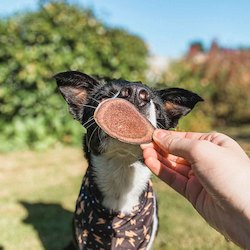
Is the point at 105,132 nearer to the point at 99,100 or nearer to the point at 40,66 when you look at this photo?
the point at 99,100

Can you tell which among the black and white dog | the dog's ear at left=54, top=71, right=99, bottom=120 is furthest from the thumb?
the dog's ear at left=54, top=71, right=99, bottom=120

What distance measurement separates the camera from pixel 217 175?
2.27 m

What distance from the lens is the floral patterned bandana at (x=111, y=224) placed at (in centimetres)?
379

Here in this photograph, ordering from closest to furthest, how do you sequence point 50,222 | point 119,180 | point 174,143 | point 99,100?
point 174,143 < point 99,100 < point 119,180 < point 50,222

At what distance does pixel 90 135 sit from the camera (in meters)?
3.54

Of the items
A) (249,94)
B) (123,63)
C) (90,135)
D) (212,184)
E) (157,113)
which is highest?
(212,184)

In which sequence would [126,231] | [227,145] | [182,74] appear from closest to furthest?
[227,145], [126,231], [182,74]

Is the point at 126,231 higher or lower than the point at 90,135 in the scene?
lower

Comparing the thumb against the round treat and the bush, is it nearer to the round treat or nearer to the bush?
the round treat

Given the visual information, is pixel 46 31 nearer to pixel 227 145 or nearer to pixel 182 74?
pixel 182 74

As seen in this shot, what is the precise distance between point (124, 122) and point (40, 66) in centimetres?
649

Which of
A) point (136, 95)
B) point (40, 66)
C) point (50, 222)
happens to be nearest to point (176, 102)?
point (136, 95)

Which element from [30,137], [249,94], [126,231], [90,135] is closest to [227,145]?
[90,135]

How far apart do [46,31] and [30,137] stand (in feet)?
6.68
